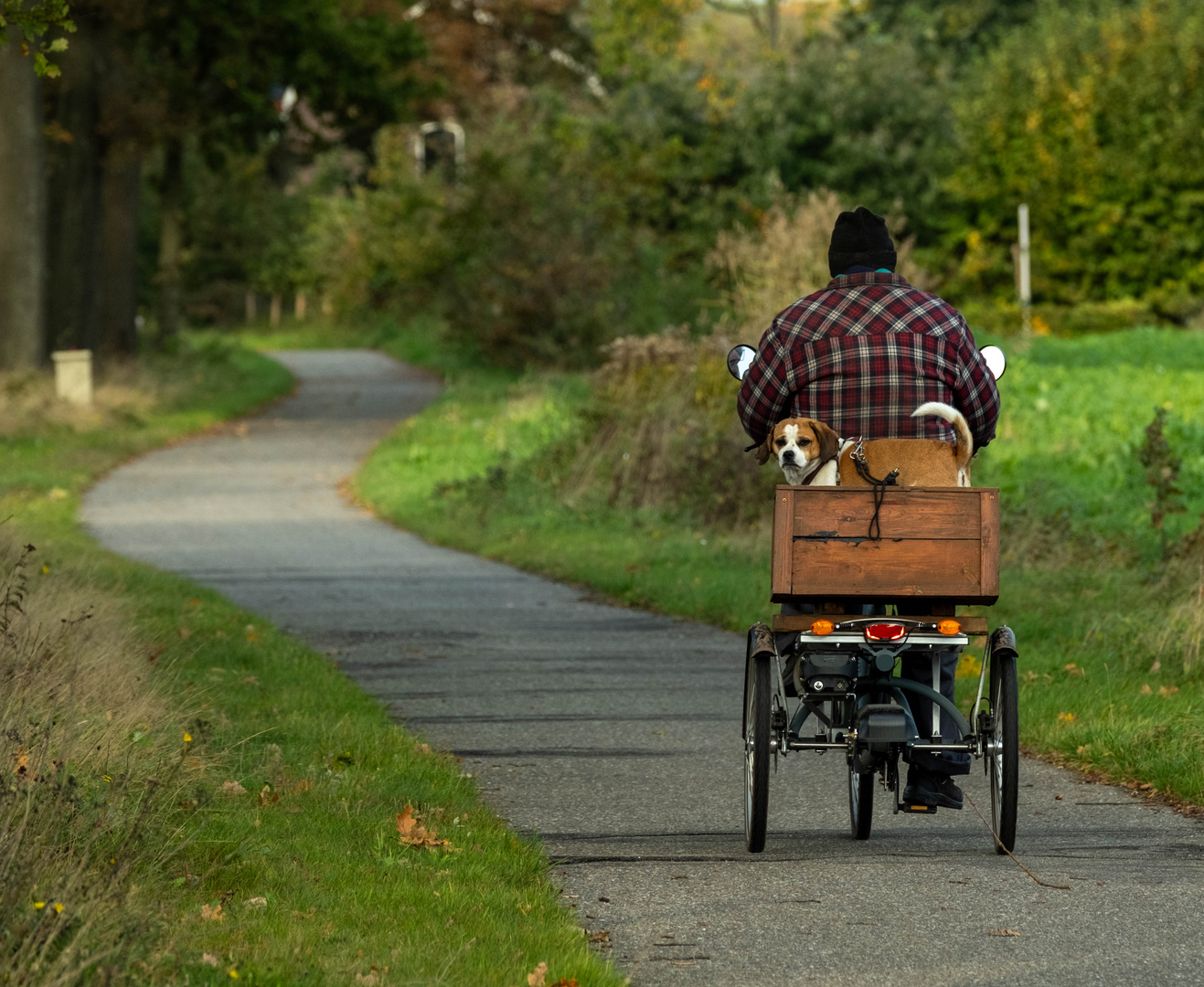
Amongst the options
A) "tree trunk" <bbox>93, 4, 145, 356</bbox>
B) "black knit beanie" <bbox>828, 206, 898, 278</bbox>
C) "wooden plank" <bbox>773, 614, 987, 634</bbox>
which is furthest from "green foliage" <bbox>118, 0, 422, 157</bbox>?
"wooden plank" <bbox>773, 614, 987, 634</bbox>

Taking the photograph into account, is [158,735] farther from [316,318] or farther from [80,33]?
[316,318]

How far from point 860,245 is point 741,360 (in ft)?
1.87

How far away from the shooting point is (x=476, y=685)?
32.0 feet

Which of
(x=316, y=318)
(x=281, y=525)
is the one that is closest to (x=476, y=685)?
(x=281, y=525)

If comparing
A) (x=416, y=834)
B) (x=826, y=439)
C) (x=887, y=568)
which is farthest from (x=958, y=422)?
(x=416, y=834)

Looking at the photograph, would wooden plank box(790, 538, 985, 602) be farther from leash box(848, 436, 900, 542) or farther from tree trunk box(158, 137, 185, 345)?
tree trunk box(158, 137, 185, 345)

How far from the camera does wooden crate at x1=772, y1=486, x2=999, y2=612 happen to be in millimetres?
5805

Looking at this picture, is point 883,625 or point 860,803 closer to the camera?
point 883,625

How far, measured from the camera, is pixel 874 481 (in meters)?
5.95

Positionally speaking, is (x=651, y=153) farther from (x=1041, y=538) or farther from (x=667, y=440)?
(x=1041, y=538)

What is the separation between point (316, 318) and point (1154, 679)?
5042 cm

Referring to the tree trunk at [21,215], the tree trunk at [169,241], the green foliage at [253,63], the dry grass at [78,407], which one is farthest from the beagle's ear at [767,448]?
the tree trunk at [169,241]

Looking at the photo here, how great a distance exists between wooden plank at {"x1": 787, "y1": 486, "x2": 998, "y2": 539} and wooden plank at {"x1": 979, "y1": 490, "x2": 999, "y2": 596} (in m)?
0.02

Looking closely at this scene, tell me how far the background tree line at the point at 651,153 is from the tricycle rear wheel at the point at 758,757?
1675 cm
